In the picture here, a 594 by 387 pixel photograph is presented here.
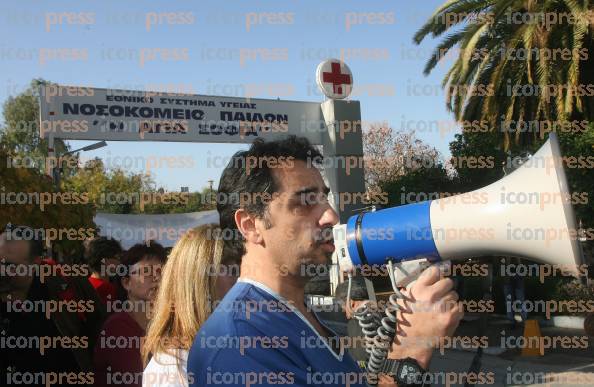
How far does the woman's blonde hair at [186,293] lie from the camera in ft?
7.06

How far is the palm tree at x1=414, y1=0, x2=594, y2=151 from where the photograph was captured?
9641mm

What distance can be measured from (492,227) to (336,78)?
8.08 meters

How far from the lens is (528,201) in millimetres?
2002

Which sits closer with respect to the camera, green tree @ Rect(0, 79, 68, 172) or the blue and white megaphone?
the blue and white megaphone

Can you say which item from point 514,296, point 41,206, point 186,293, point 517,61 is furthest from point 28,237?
point 517,61

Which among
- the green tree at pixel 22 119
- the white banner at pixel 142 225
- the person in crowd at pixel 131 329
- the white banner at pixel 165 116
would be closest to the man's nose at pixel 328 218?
the person in crowd at pixel 131 329

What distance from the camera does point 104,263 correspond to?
14.9ft

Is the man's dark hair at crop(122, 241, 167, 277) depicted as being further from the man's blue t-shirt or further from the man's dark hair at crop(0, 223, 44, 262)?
the man's blue t-shirt

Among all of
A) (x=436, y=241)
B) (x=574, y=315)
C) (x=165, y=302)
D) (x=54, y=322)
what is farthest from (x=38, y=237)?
(x=574, y=315)

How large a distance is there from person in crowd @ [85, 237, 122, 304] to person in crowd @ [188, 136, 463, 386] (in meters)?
2.95

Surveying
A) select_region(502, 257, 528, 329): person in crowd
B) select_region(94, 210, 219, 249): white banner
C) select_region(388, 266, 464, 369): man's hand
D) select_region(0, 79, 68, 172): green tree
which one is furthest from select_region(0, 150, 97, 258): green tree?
select_region(0, 79, 68, 172): green tree

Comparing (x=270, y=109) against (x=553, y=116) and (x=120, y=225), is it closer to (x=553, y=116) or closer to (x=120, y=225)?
(x=120, y=225)

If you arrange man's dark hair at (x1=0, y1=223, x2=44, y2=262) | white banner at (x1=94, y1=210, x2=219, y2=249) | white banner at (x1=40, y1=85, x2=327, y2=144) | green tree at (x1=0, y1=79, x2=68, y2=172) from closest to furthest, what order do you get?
man's dark hair at (x1=0, y1=223, x2=44, y2=262), white banner at (x1=40, y1=85, x2=327, y2=144), white banner at (x1=94, y1=210, x2=219, y2=249), green tree at (x1=0, y1=79, x2=68, y2=172)

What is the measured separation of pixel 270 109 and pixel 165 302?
7.87 meters
